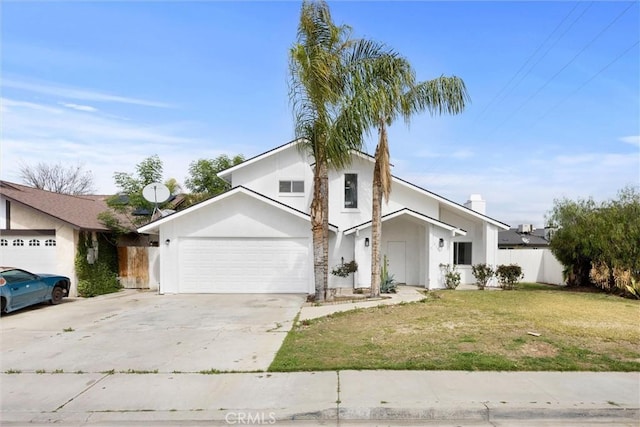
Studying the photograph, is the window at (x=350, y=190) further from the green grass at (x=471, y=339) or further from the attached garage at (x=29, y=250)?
the attached garage at (x=29, y=250)

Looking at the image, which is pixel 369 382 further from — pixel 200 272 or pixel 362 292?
pixel 200 272

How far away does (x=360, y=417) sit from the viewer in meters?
4.67

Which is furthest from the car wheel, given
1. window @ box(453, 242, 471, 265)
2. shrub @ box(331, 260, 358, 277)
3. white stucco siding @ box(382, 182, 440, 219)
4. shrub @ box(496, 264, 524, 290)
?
shrub @ box(496, 264, 524, 290)

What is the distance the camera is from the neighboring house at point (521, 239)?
35.6m

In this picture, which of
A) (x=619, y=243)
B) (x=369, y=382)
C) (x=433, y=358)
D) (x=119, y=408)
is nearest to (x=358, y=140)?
(x=433, y=358)

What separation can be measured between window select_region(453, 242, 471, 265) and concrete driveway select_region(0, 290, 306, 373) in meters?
8.89

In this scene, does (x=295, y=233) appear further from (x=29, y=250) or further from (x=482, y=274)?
(x=29, y=250)

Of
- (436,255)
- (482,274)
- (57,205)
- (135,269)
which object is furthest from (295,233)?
(57,205)

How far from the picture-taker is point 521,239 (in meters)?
36.8

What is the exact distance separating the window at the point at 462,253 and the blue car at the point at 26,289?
15.8m

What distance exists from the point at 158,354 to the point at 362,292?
9.08m

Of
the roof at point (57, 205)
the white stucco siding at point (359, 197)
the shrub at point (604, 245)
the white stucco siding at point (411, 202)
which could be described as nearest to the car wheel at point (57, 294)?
the roof at point (57, 205)

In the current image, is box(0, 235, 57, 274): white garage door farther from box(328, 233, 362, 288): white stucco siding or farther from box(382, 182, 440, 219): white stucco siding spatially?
box(382, 182, 440, 219): white stucco siding

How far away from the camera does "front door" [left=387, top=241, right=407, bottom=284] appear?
713 inches
